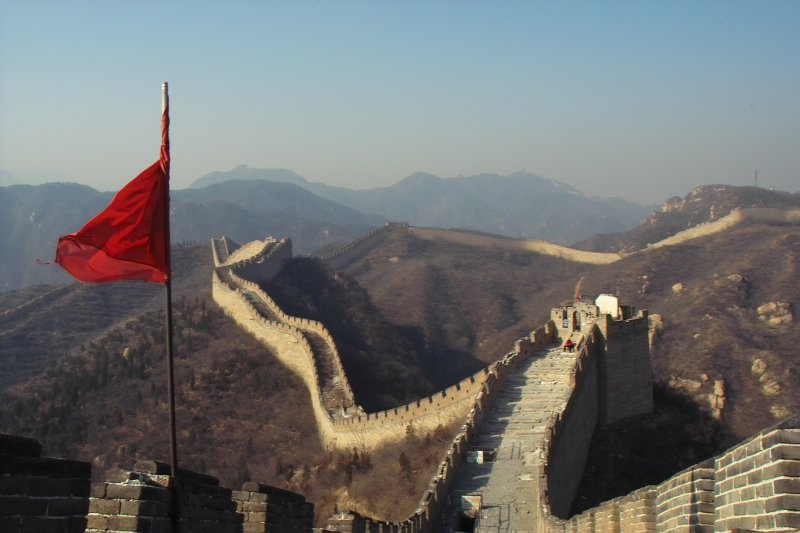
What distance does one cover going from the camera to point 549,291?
7588 cm

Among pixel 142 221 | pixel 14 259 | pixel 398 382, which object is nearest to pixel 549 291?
pixel 398 382

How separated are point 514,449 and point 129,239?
15.5 metres

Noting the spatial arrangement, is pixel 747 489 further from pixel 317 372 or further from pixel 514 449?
pixel 317 372

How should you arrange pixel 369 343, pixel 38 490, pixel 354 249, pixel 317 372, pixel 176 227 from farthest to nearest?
pixel 176 227 < pixel 354 249 < pixel 369 343 < pixel 317 372 < pixel 38 490

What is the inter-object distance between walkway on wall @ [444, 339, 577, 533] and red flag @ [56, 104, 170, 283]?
11.9 metres

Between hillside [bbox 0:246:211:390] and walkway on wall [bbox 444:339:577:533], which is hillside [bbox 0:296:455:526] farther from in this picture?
hillside [bbox 0:246:211:390]

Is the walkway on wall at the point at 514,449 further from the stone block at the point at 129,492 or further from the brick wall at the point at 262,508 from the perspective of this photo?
the stone block at the point at 129,492

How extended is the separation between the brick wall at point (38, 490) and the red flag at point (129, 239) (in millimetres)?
3625

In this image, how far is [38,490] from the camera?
A: 444 centimetres

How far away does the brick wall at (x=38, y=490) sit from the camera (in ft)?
14.2

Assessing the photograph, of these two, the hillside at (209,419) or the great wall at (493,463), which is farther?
the hillside at (209,419)

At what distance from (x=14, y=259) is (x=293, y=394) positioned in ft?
453

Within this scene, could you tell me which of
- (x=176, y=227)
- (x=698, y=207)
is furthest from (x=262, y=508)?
(x=176, y=227)

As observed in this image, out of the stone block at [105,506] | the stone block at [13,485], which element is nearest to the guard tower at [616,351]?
the stone block at [105,506]
